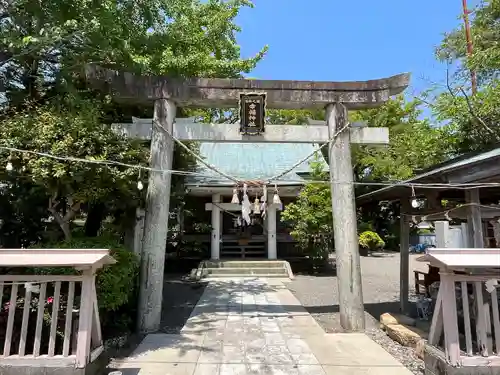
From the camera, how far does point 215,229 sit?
14852 mm

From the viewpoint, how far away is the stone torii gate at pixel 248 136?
6445 mm

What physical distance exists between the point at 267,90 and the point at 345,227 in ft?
10.5

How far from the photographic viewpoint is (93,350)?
13.3 ft

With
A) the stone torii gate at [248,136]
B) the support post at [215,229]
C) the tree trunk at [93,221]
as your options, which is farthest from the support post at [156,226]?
the support post at [215,229]

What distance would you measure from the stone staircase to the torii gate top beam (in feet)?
24.6

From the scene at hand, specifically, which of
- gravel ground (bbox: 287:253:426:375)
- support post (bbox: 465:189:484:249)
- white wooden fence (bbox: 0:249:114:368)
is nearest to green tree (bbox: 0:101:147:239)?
white wooden fence (bbox: 0:249:114:368)

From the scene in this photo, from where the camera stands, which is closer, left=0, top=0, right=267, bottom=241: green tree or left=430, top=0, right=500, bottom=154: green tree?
left=0, top=0, right=267, bottom=241: green tree

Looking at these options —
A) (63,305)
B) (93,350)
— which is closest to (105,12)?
(63,305)

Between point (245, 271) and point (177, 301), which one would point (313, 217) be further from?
point (177, 301)

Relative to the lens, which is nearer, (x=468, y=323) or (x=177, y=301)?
(x=468, y=323)

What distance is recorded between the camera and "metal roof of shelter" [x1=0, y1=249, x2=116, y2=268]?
3732mm

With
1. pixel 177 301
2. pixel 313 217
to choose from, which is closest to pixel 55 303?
pixel 177 301

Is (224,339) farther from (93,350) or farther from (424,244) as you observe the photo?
(424,244)

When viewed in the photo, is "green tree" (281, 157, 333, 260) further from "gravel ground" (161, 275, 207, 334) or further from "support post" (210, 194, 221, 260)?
"gravel ground" (161, 275, 207, 334)
